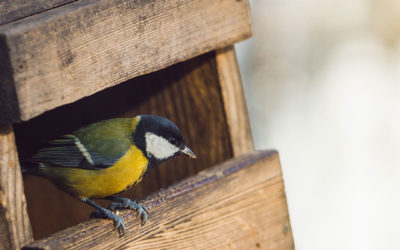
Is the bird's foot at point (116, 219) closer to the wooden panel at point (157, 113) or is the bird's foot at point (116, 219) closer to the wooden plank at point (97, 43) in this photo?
the wooden plank at point (97, 43)

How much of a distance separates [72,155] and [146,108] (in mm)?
563

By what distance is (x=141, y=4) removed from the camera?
1714 mm

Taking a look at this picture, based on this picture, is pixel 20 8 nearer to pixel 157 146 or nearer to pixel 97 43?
pixel 97 43

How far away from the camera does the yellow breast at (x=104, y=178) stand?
180 centimetres

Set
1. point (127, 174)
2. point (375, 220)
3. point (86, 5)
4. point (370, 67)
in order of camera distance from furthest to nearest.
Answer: point (370, 67) < point (375, 220) < point (127, 174) < point (86, 5)

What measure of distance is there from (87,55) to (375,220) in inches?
104

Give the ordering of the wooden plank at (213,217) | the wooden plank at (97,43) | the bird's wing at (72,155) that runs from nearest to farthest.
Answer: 1. the wooden plank at (97,43)
2. the wooden plank at (213,217)
3. the bird's wing at (72,155)

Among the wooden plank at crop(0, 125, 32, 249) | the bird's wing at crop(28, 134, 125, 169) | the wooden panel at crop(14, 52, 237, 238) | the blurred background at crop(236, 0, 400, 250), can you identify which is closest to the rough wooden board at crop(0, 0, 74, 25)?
the wooden plank at crop(0, 125, 32, 249)

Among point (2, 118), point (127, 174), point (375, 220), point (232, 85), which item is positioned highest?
point (232, 85)

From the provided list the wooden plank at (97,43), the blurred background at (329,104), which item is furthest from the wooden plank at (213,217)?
the blurred background at (329,104)

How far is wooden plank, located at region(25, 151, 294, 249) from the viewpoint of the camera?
1.63m

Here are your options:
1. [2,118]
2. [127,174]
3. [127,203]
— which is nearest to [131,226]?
[127,203]

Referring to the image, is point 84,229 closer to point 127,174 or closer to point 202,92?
point 127,174

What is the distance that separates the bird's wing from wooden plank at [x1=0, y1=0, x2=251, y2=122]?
26 cm
